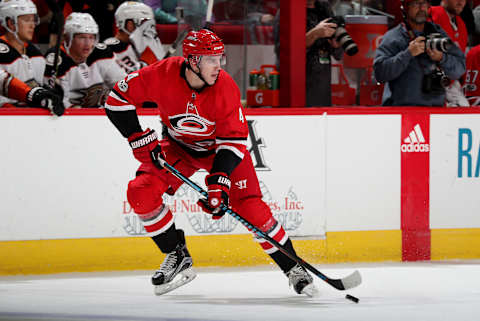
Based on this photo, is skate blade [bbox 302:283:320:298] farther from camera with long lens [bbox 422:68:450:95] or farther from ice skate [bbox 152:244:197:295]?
camera with long lens [bbox 422:68:450:95]

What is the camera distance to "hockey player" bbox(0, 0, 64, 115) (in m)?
4.80

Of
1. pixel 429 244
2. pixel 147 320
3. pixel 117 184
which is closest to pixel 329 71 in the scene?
pixel 429 244

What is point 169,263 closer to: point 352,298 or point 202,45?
point 352,298

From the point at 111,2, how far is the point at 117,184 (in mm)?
1912

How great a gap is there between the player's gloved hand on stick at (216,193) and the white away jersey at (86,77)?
5.34 ft

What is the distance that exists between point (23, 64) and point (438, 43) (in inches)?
102

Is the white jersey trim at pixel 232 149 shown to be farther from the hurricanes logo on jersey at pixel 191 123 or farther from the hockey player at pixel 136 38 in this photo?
the hockey player at pixel 136 38

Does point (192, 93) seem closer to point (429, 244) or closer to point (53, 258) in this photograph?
point (53, 258)

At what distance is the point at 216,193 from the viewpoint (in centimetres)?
381

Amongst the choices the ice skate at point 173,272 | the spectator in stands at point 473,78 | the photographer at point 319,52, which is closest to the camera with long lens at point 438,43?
the photographer at point 319,52

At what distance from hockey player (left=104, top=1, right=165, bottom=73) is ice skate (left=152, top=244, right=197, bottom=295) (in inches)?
70.1

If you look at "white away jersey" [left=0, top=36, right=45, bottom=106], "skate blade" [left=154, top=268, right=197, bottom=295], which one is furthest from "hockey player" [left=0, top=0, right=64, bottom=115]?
"skate blade" [left=154, top=268, right=197, bottom=295]

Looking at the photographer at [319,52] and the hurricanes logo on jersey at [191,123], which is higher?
the photographer at [319,52]

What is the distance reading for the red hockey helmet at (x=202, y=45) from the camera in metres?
3.84
